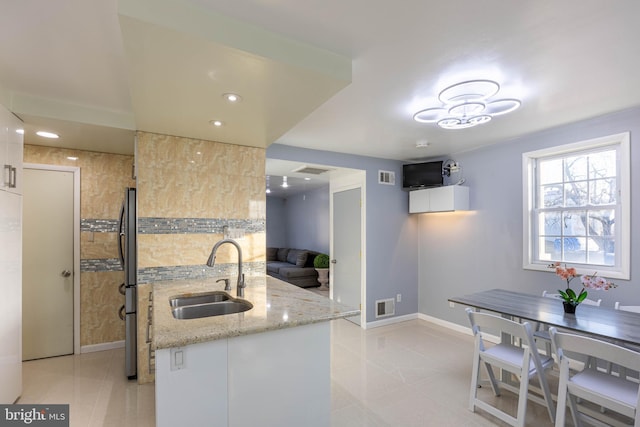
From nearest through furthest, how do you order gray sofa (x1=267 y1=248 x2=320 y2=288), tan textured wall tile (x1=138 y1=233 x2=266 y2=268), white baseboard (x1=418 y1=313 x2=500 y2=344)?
tan textured wall tile (x1=138 y1=233 x2=266 y2=268)
white baseboard (x1=418 y1=313 x2=500 y2=344)
gray sofa (x1=267 y1=248 x2=320 y2=288)

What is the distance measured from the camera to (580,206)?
3180mm

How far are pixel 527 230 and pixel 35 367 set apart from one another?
5.34 meters

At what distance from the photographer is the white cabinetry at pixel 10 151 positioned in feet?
7.20

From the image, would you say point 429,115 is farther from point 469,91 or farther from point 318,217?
point 318,217

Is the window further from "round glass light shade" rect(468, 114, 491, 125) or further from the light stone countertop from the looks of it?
the light stone countertop

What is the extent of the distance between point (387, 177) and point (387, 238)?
0.90 metres

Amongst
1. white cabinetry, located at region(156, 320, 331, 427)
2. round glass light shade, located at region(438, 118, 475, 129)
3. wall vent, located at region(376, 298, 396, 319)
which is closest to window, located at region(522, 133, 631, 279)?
round glass light shade, located at region(438, 118, 475, 129)

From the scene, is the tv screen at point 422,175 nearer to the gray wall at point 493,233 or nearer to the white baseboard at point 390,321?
the gray wall at point 493,233

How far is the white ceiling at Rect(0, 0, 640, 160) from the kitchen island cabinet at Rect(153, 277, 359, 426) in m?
1.33

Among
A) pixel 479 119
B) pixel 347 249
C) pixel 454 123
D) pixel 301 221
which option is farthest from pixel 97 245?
pixel 301 221

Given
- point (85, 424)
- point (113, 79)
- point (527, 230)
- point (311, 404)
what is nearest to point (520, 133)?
point (527, 230)

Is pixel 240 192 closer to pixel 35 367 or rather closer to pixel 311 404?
pixel 311 404

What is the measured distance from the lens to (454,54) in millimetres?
1879

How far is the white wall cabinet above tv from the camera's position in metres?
4.04
